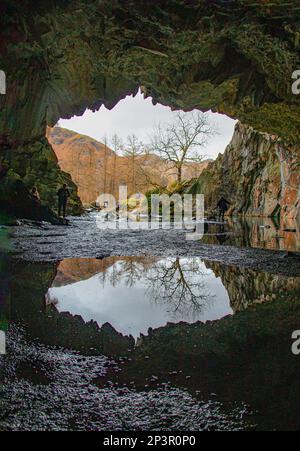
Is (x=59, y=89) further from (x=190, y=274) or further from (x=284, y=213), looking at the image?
(x=284, y=213)

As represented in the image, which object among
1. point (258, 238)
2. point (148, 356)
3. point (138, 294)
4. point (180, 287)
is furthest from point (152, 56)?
point (148, 356)

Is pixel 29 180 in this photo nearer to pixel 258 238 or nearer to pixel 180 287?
pixel 258 238

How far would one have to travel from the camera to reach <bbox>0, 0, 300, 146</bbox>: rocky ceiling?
6.13 meters

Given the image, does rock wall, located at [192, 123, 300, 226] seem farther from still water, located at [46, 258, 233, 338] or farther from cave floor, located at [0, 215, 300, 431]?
cave floor, located at [0, 215, 300, 431]

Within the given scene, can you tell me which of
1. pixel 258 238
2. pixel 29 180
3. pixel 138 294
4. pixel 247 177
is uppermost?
pixel 247 177

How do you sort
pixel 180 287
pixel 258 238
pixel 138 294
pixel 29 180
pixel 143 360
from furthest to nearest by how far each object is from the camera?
1. pixel 29 180
2. pixel 258 238
3. pixel 180 287
4. pixel 138 294
5. pixel 143 360

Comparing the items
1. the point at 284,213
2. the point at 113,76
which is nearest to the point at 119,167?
the point at 284,213

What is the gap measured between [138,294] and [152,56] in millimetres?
7013

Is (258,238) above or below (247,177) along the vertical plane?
below

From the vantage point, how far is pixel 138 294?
11.3 ft

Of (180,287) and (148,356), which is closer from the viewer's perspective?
(148,356)

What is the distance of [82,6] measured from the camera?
614 cm

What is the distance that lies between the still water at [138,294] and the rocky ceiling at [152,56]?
473cm
